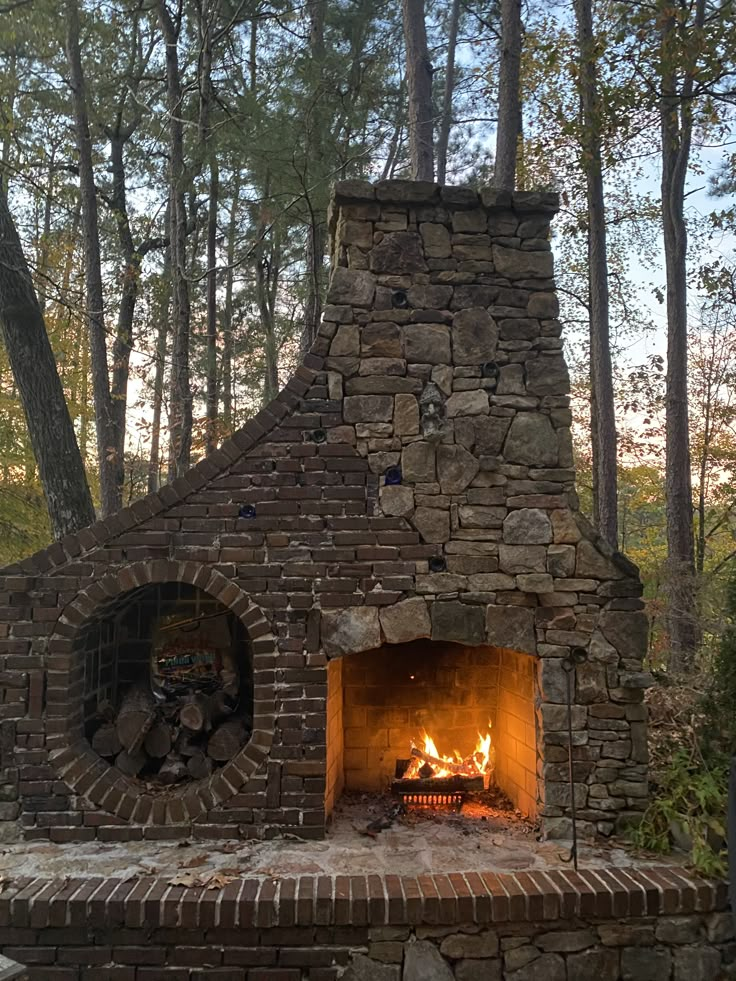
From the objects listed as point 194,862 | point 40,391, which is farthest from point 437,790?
point 40,391

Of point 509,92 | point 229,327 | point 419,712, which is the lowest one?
point 419,712

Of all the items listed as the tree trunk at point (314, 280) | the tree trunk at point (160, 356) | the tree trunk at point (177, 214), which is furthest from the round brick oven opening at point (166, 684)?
the tree trunk at point (160, 356)

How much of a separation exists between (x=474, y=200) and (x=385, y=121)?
7.53m

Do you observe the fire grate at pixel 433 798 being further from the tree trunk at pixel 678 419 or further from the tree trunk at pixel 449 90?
the tree trunk at pixel 449 90

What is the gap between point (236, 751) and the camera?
15.4 feet

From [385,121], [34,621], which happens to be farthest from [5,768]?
[385,121]

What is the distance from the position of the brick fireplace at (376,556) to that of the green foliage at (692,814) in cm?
18

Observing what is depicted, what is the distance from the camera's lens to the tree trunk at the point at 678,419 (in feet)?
30.3

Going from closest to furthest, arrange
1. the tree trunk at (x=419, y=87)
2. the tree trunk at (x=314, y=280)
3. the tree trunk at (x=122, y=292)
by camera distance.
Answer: the tree trunk at (x=419, y=87) → the tree trunk at (x=314, y=280) → the tree trunk at (x=122, y=292)

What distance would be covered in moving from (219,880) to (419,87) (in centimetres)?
912

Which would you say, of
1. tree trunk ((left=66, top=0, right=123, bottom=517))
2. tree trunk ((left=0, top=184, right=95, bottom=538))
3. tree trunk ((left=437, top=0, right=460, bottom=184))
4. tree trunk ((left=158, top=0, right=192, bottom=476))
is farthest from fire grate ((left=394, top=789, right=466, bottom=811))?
tree trunk ((left=437, top=0, right=460, bottom=184))

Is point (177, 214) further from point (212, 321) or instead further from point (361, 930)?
point (361, 930)

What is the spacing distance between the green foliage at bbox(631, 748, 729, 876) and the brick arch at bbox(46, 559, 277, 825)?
2.54 metres

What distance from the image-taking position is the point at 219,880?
376 cm
